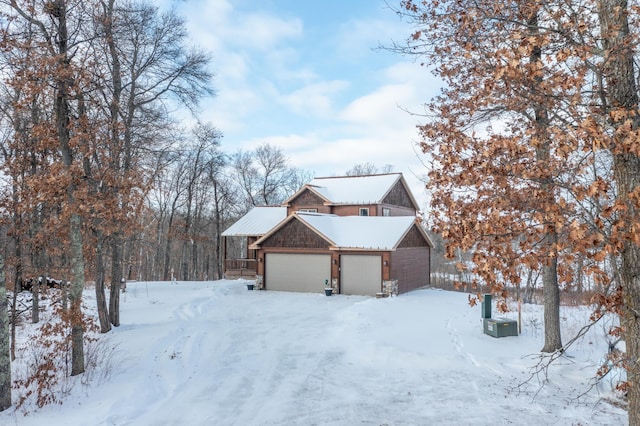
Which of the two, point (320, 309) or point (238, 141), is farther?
point (238, 141)

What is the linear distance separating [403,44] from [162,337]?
9.50 m

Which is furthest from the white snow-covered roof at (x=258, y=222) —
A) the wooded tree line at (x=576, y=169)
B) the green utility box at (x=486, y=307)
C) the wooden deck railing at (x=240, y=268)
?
the wooded tree line at (x=576, y=169)

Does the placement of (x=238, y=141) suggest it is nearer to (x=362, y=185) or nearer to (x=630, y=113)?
(x=362, y=185)

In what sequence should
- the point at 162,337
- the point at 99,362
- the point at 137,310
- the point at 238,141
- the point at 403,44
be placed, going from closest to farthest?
1. the point at 403,44
2. the point at 99,362
3. the point at 162,337
4. the point at 137,310
5. the point at 238,141

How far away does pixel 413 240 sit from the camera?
79.6ft

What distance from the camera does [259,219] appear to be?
28969mm

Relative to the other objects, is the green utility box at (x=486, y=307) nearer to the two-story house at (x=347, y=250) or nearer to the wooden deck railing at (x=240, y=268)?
the two-story house at (x=347, y=250)

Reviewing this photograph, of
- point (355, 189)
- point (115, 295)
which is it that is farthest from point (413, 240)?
point (115, 295)

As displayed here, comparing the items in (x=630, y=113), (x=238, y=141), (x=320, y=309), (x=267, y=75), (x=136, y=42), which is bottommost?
(x=320, y=309)

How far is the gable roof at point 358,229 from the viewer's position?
70.1ft

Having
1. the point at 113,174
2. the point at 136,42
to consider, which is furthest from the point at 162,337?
the point at 136,42

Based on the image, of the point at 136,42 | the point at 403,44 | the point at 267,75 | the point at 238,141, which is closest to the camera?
the point at 403,44

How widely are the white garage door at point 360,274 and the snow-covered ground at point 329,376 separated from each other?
6404 mm

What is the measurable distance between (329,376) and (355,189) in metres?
20.9
